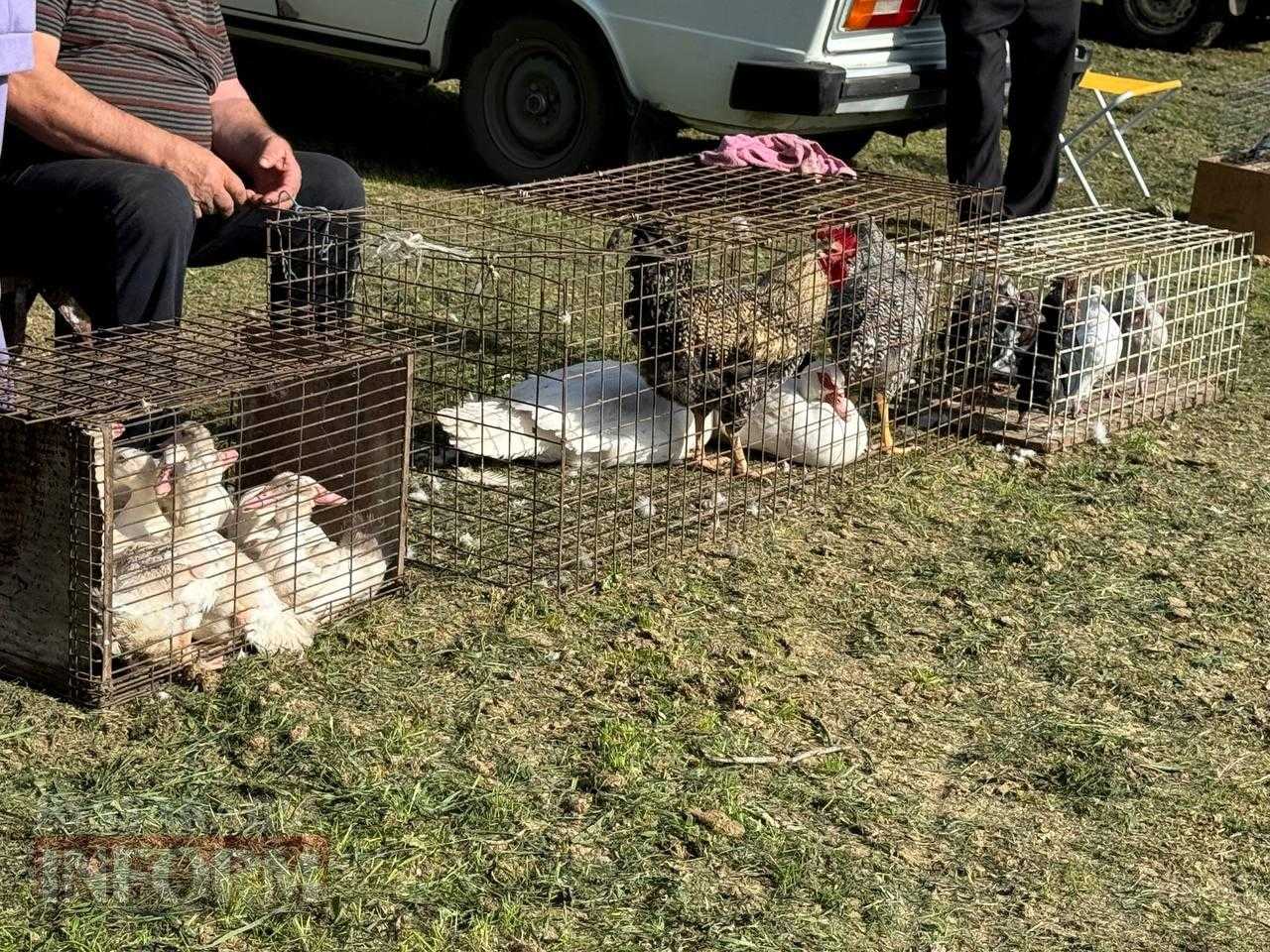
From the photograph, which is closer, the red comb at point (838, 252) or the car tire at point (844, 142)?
the red comb at point (838, 252)

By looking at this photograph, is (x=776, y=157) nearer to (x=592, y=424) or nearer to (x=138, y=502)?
(x=592, y=424)

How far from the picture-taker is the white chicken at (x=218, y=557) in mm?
3297

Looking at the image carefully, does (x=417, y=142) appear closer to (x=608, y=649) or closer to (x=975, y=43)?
(x=975, y=43)

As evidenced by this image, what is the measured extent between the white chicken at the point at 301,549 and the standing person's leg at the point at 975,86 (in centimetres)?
340

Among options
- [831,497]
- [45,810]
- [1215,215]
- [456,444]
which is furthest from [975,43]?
Result: [45,810]

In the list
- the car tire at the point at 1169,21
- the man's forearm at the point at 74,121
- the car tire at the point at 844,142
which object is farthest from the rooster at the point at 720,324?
the car tire at the point at 1169,21

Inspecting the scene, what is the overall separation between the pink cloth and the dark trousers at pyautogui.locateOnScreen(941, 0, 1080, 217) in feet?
3.99

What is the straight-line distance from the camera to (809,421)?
15.0 feet

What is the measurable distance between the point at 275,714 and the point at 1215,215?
231 inches

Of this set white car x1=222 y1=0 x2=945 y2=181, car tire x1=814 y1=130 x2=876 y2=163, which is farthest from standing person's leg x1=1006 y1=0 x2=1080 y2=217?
car tire x1=814 y1=130 x2=876 y2=163

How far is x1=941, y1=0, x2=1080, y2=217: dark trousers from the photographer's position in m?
6.24

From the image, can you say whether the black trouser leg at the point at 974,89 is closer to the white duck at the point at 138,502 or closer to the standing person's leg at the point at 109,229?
the standing person's leg at the point at 109,229

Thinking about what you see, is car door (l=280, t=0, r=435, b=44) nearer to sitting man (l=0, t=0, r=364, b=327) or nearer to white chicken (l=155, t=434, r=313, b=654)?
sitting man (l=0, t=0, r=364, b=327)

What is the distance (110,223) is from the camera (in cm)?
371
